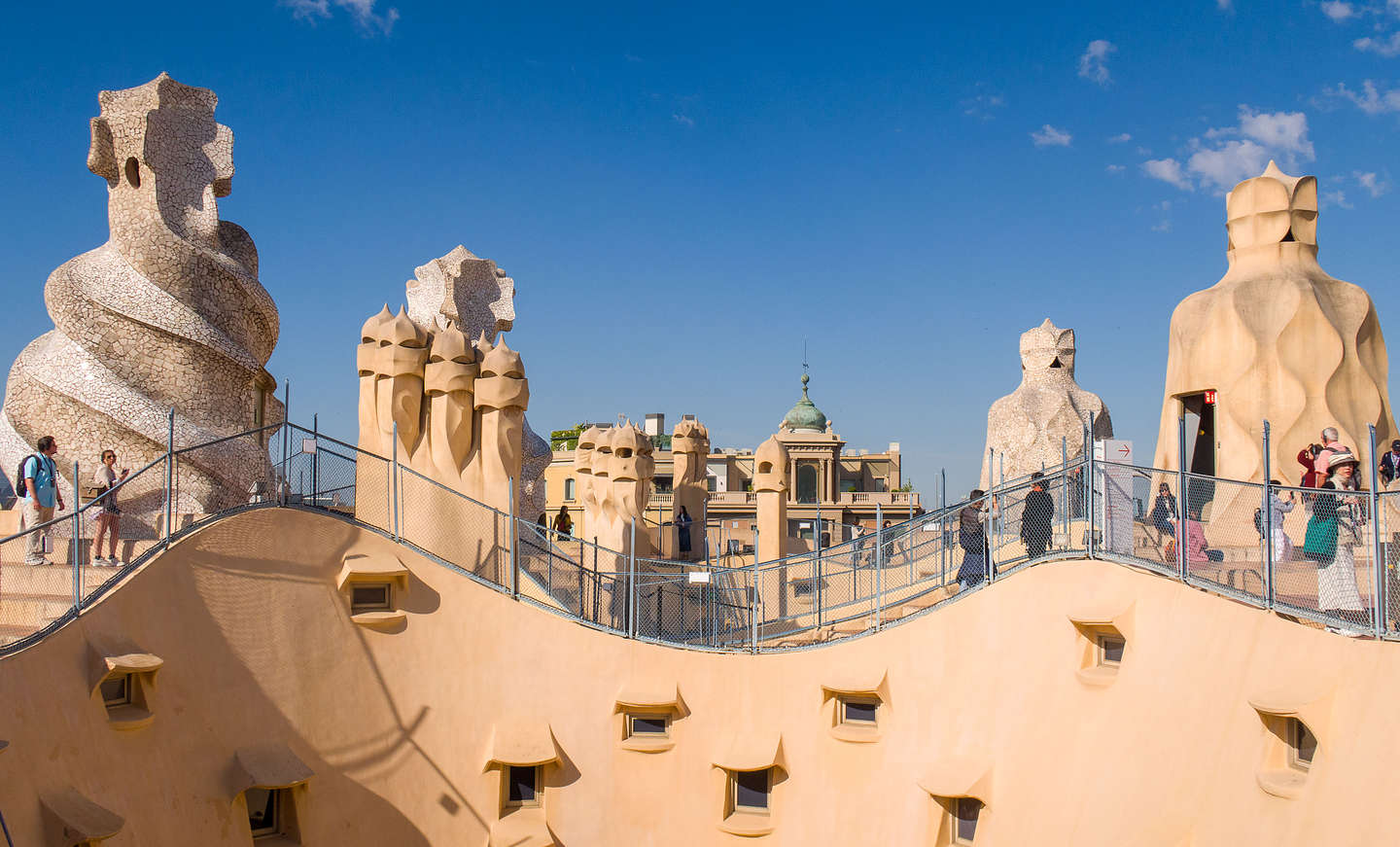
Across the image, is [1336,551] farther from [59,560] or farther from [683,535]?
[683,535]

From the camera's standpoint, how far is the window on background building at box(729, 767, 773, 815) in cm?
1222

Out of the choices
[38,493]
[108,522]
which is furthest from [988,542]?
[38,493]

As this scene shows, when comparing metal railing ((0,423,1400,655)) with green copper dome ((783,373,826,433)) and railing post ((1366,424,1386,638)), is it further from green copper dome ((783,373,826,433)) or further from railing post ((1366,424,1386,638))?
green copper dome ((783,373,826,433))

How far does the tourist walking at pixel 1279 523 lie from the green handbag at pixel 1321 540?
228 millimetres

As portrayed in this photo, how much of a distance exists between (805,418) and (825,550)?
38.9m

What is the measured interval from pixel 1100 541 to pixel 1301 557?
1964 mm

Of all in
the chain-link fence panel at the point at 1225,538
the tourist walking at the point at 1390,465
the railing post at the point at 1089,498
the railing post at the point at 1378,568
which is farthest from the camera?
the tourist walking at the point at 1390,465

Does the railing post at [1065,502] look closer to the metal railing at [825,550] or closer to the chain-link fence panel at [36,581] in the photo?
the metal railing at [825,550]

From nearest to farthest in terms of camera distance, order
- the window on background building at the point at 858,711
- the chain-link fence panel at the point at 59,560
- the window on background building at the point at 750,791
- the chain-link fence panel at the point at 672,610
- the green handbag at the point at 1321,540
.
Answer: the green handbag at the point at 1321,540, the chain-link fence panel at the point at 59,560, the window on background building at the point at 858,711, the window on background building at the point at 750,791, the chain-link fence panel at the point at 672,610

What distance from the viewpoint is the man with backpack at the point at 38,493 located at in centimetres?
1040

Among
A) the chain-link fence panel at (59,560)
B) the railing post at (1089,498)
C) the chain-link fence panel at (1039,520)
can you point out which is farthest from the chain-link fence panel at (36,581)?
the railing post at (1089,498)

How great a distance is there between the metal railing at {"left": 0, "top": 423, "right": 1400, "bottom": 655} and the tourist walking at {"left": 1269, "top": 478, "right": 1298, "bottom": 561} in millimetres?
20

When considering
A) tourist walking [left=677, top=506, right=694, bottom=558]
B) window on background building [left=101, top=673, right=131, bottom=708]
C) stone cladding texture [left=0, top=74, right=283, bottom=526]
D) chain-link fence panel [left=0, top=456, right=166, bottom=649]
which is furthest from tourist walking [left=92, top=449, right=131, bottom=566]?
tourist walking [left=677, top=506, right=694, bottom=558]

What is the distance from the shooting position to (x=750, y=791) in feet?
40.2
